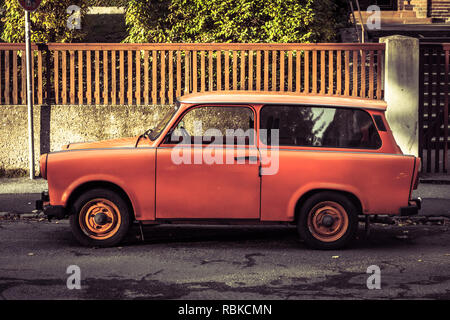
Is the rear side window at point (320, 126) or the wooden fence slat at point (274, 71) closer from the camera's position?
the rear side window at point (320, 126)

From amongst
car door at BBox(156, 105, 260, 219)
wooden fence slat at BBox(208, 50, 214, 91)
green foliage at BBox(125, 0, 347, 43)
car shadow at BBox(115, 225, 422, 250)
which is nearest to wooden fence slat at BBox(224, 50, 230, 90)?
wooden fence slat at BBox(208, 50, 214, 91)

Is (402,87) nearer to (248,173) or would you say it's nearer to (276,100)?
(276,100)

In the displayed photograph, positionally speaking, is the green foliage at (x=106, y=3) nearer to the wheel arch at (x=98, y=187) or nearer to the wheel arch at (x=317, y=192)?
the wheel arch at (x=98, y=187)

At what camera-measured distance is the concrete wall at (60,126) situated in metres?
13.1

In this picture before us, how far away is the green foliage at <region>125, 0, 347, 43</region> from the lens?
52.9 feet

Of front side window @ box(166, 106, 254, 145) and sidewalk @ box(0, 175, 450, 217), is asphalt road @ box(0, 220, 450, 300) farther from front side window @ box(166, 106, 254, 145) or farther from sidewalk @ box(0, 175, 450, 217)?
front side window @ box(166, 106, 254, 145)

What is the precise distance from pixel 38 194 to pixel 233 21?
21.6 ft

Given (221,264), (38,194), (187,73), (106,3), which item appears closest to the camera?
(221,264)

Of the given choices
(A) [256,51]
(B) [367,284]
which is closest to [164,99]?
(A) [256,51]

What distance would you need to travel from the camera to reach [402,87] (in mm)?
12992

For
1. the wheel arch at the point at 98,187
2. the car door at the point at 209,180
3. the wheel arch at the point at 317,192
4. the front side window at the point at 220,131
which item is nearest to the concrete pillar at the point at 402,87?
the wheel arch at the point at 317,192

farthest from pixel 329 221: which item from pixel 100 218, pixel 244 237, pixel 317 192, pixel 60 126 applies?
Result: pixel 60 126

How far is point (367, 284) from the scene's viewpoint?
6.79 meters

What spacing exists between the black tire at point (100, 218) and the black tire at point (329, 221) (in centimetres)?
189
